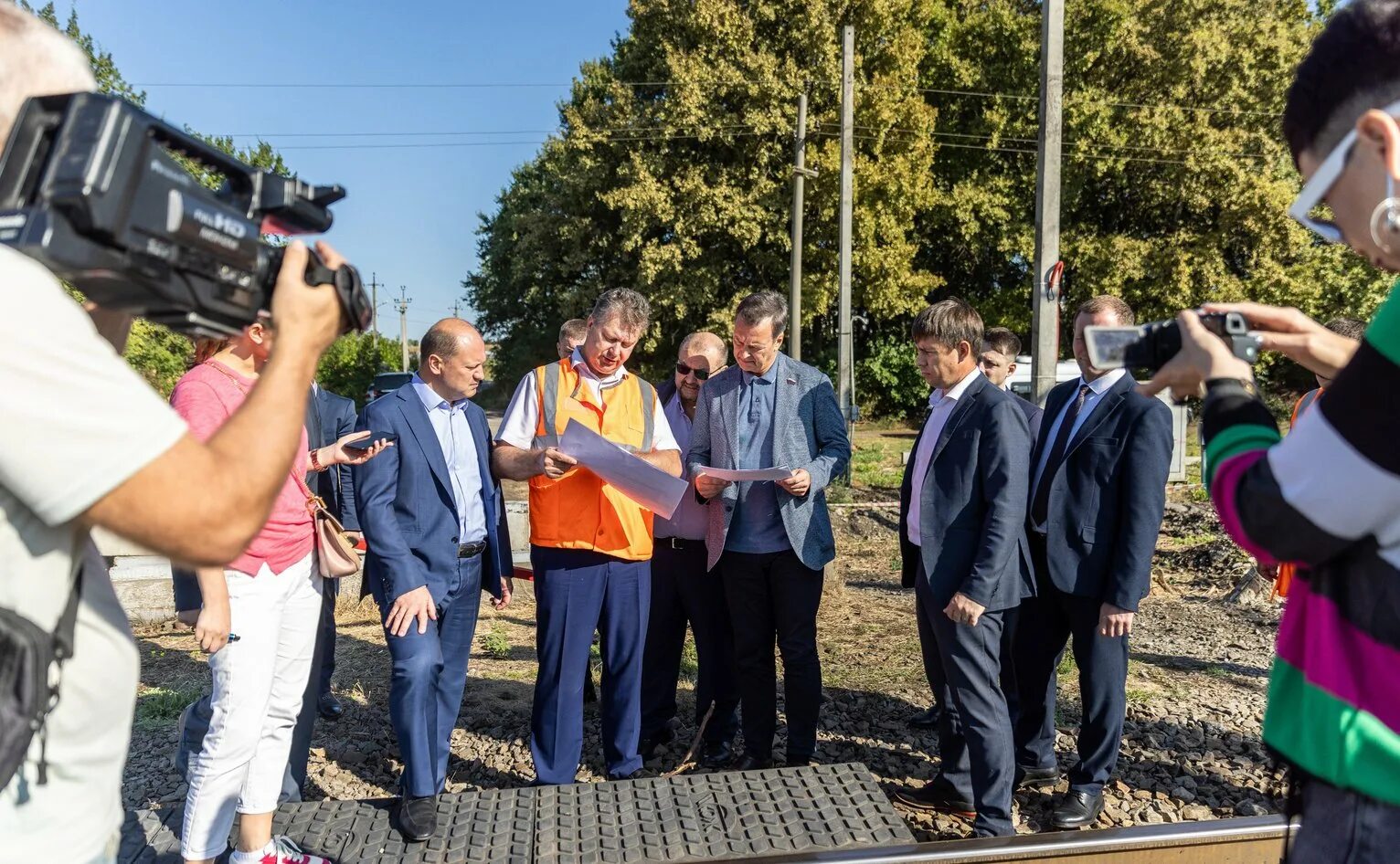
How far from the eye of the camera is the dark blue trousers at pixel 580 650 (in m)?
4.56

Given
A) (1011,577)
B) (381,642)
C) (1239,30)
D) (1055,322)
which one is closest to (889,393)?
(1239,30)

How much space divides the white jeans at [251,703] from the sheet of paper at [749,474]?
1.99 metres

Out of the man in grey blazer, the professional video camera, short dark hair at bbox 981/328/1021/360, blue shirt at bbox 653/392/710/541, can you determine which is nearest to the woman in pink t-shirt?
the man in grey blazer

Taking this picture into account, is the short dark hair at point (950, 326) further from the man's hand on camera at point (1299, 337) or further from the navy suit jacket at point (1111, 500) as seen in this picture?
the man's hand on camera at point (1299, 337)

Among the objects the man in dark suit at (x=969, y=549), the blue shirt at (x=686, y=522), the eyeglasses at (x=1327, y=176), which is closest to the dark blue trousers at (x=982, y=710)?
the man in dark suit at (x=969, y=549)

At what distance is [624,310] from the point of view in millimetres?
4754

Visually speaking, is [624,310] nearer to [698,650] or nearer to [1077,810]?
[698,650]

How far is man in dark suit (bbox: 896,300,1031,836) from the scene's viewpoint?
417 cm

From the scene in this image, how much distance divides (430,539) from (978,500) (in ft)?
7.98

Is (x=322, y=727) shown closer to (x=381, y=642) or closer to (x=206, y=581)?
(x=381, y=642)

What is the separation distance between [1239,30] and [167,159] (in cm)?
3320

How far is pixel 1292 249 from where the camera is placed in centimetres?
2833

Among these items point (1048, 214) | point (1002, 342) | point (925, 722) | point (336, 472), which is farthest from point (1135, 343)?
point (1048, 214)

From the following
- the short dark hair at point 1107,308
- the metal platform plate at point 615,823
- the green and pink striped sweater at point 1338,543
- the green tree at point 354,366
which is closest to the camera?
the green and pink striped sweater at point 1338,543
